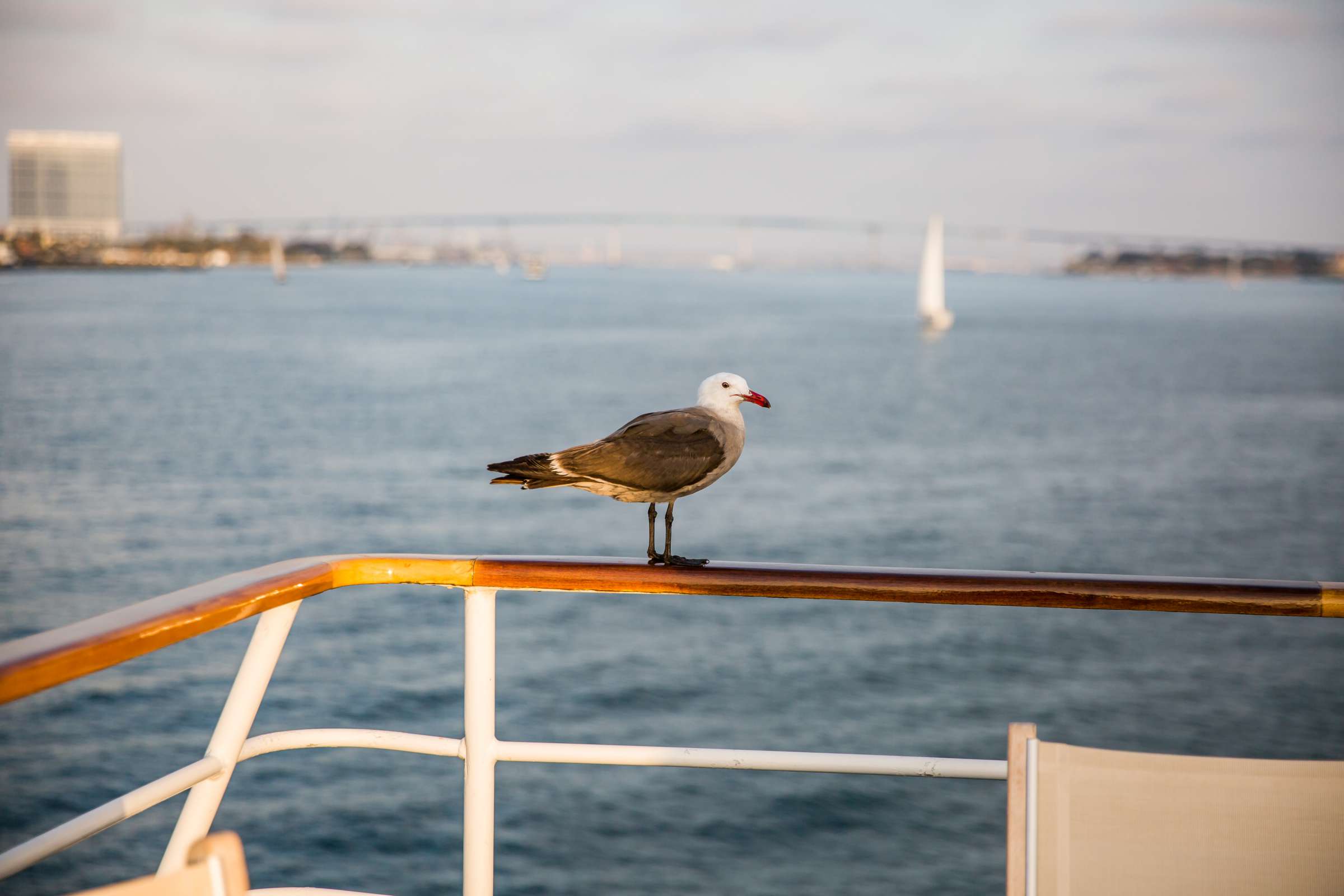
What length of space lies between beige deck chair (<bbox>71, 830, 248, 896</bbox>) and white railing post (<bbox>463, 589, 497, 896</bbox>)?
62 cm

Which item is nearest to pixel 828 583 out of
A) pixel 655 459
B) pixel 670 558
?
pixel 670 558

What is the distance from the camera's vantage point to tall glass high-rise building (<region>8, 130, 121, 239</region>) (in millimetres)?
102312

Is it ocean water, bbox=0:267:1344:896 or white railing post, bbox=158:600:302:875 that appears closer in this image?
white railing post, bbox=158:600:302:875

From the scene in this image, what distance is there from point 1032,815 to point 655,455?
101 cm

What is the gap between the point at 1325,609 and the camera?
5.38ft

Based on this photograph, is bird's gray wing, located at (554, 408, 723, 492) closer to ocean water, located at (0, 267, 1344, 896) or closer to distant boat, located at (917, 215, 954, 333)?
ocean water, located at (0, 267, 1344, 896)

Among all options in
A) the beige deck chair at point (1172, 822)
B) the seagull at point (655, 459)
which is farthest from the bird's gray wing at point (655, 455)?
the beige deck chair at point (1172, 822)

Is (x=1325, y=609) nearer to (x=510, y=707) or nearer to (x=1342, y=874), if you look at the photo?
(x=1342, y=874)

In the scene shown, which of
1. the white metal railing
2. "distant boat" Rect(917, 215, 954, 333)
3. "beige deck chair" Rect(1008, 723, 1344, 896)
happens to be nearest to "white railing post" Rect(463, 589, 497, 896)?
the white metal railing

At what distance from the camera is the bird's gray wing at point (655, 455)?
2049 millimetres

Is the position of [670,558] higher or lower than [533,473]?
lower

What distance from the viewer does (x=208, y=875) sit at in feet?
3.26

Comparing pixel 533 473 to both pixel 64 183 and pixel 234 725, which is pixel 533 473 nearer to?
pixel 234 725

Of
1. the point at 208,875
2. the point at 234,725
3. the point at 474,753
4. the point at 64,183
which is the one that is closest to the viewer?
the point at 208,875
